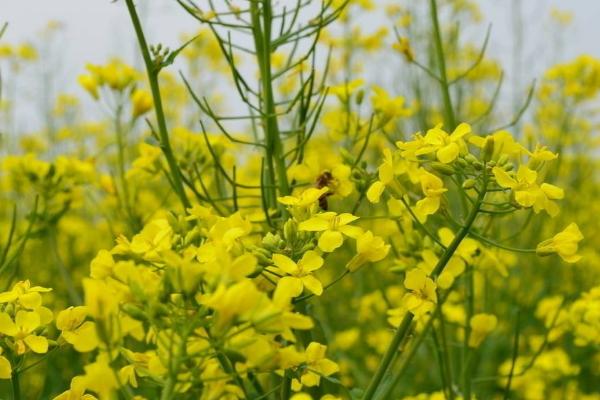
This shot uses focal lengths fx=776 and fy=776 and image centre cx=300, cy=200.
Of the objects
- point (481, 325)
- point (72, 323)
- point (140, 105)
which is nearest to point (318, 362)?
point (72, 323)

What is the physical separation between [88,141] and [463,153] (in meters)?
5.24

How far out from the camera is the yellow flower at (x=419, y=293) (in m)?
1.17

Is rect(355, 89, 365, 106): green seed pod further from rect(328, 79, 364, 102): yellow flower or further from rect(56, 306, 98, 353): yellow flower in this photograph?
rect(56, 306, 98, 353): yellow flower

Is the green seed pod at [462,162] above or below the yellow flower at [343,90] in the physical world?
below

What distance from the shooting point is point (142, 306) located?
991mm

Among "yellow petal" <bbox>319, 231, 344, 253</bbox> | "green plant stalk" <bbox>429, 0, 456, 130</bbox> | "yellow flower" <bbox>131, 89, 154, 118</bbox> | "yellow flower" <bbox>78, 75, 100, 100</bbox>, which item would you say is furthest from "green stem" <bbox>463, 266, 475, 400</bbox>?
"yellow flower" <bbox>78, 75, 100, 100</bbox>

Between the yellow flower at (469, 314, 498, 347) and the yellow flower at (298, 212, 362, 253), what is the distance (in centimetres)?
61

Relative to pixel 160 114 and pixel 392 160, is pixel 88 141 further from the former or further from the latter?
pixel 392 160

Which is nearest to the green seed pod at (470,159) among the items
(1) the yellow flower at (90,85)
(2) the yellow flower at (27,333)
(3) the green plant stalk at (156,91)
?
(3) the green plant stalk at (156,91)

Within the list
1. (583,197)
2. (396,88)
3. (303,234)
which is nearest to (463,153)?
(303,234)

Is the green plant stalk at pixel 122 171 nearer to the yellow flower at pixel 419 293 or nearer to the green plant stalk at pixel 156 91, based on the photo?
the green plant stalk at pixel 156 91

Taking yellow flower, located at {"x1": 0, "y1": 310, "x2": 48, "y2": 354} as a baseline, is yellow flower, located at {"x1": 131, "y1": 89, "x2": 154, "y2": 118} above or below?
above

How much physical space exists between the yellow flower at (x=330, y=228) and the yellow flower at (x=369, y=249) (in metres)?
0.02

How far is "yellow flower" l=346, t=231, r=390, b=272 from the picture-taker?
3.90ft
